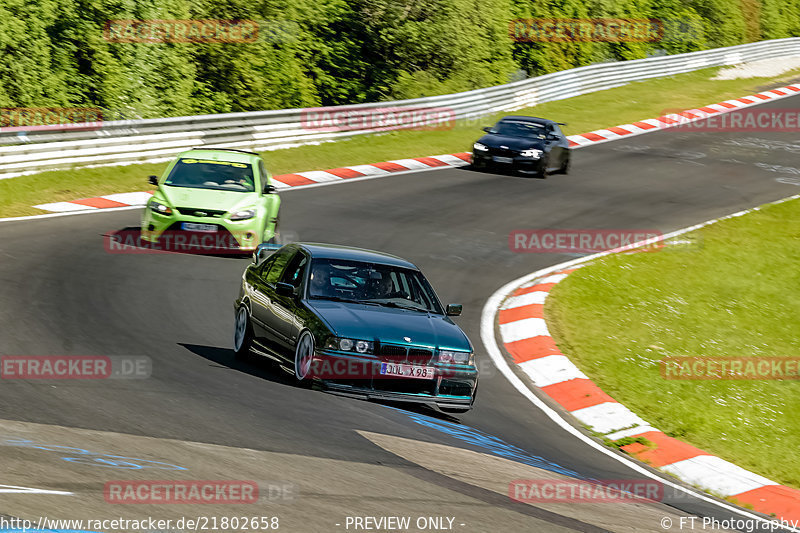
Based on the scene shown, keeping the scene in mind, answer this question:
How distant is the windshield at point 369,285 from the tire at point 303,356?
0.63m

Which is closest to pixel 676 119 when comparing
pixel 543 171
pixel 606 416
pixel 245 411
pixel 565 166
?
pixel 565 166

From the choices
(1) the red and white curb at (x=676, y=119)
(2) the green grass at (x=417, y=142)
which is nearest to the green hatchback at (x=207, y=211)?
(2) the green grass at (x=417, y=142)

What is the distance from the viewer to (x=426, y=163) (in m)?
27.0

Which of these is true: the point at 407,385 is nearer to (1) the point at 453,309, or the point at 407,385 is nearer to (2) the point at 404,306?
(2) the point at 404,306

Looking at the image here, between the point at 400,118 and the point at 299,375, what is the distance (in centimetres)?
2137

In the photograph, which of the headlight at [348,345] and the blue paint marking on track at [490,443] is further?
the headlight at [348,345]

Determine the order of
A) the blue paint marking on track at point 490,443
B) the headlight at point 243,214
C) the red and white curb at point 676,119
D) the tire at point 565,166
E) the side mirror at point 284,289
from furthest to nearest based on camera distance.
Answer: the red and white curb at point 676,119 < the tire at point 565,166 < the headlight at point 243,214 < the side mirror at point 284,289 < the blue paint marking on track at point 490,443

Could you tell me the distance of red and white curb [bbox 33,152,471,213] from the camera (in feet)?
64.4

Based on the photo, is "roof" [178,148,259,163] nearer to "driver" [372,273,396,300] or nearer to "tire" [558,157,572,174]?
"driver" [372,273,396,300]

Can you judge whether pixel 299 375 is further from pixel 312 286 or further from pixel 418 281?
pixel 418 281

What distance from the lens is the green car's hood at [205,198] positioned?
53.7 ft

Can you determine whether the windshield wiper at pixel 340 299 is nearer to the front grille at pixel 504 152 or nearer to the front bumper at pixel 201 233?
the front bumper at pixel 201 233

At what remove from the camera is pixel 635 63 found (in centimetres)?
4506

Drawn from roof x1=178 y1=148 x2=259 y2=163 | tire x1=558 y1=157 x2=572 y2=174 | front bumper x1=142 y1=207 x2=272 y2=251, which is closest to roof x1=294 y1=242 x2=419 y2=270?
front bumper x1=142 y1=207 x2=272 y2=251
